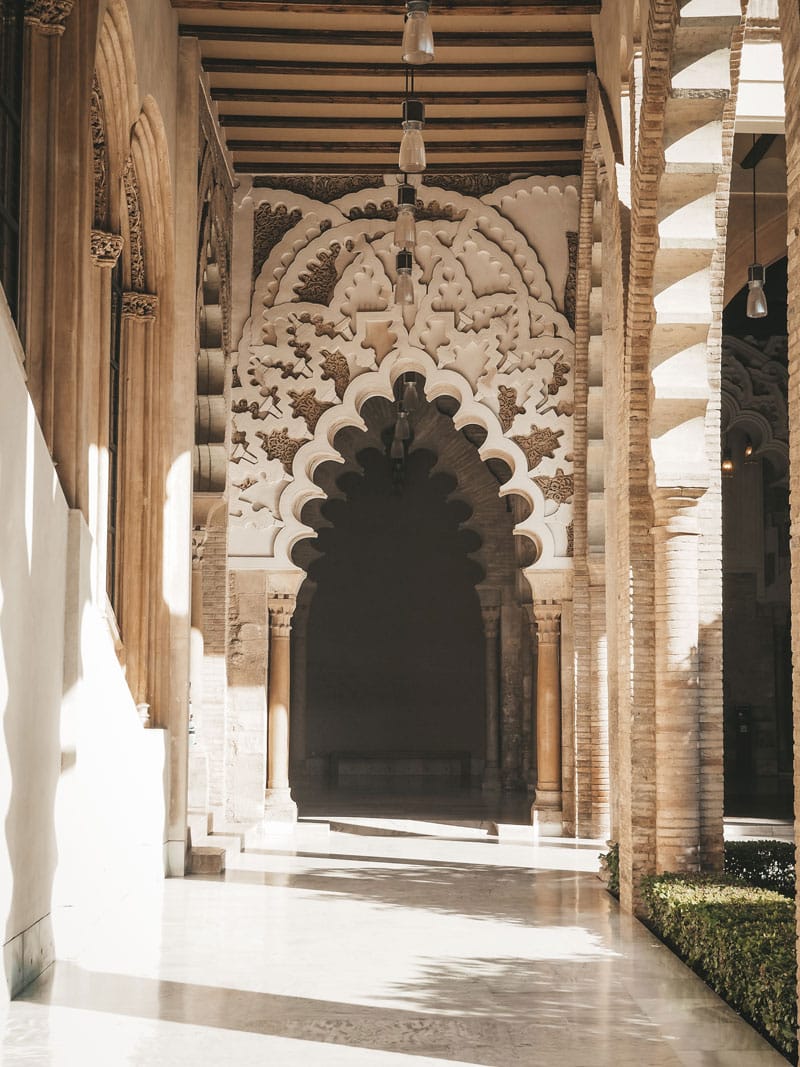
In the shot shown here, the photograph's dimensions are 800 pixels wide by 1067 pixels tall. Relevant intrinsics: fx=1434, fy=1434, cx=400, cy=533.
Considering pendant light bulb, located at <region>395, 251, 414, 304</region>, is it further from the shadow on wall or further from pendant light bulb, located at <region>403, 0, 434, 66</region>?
the shadow on wall

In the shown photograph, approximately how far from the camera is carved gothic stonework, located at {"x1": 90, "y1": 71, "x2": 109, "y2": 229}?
973 centimetres

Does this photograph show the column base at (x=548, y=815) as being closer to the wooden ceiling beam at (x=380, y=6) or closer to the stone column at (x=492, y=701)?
the stone column at (x=492, y=701)

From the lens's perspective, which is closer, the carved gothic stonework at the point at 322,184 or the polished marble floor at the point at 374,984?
the polished marble floor at the point at 374,984

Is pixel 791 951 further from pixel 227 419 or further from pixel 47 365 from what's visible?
pixel 227 419

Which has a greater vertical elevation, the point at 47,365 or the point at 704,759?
the point at 47,365

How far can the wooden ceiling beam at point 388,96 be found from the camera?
12.9 metres

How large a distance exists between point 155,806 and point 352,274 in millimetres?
6384

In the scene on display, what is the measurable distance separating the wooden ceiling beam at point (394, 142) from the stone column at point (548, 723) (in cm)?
457

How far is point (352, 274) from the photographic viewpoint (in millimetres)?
14719

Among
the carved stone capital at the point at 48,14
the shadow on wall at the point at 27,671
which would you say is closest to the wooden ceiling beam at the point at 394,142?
the carved stone capital at the point at 48,14

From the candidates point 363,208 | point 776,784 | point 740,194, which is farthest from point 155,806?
point 776,784

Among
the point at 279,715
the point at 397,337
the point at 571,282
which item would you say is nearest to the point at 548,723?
the point at 279,715

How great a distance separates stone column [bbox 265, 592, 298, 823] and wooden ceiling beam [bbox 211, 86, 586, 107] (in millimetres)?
4989

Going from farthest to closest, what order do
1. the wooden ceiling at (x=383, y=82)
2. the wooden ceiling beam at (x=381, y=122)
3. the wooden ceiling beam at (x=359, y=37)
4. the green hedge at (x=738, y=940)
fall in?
the wooden ceiling beam at (x=381, y=122) < the wooden ceiling beam at (x=359, y=37) < the wooden ceiling at (x=383, y=82) < the green hedge at (x=738, y=940)
